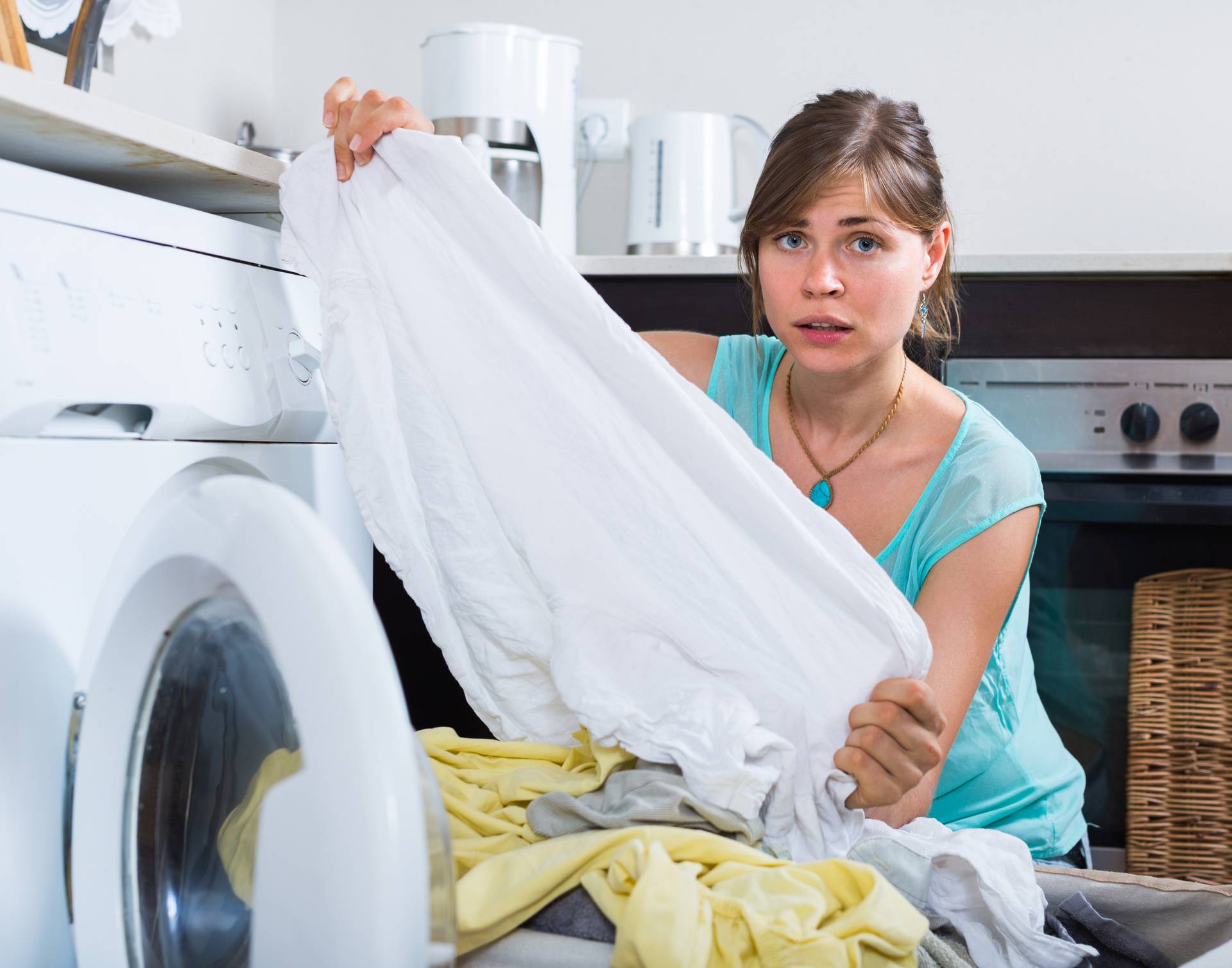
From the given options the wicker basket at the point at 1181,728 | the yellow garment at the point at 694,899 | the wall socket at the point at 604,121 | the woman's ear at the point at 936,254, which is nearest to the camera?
the yellow garment at the point at 694,899

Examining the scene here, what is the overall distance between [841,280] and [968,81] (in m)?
1.18

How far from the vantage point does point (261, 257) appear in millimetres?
967

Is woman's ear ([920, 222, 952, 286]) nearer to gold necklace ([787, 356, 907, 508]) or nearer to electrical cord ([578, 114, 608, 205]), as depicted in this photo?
gold necklace ([787, 356, 907, 508])

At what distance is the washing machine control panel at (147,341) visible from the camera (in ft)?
2.32

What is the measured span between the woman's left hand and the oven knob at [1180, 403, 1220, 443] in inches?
38.5

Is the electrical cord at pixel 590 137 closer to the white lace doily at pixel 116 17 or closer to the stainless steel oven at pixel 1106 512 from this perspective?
the white lace doily at pixel 116 17

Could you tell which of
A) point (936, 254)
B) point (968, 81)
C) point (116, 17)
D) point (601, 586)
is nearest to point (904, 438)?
point (936, 254)

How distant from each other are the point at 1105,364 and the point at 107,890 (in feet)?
4.56

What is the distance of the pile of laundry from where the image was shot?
672mm

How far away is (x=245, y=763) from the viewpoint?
28.5 inches

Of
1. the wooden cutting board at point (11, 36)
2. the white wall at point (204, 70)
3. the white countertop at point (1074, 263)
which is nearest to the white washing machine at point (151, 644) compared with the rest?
the wooden cutting board at point (11, 36)

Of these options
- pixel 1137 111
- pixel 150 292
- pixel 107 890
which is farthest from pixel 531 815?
pixel 1137 111

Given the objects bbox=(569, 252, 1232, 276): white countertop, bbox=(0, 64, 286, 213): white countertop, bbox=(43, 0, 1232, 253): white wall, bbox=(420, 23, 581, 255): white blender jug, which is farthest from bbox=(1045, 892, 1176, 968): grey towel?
bbox=(43, 0, 1232, 253): white wall

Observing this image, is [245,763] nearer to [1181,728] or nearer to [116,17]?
[1181,728]
